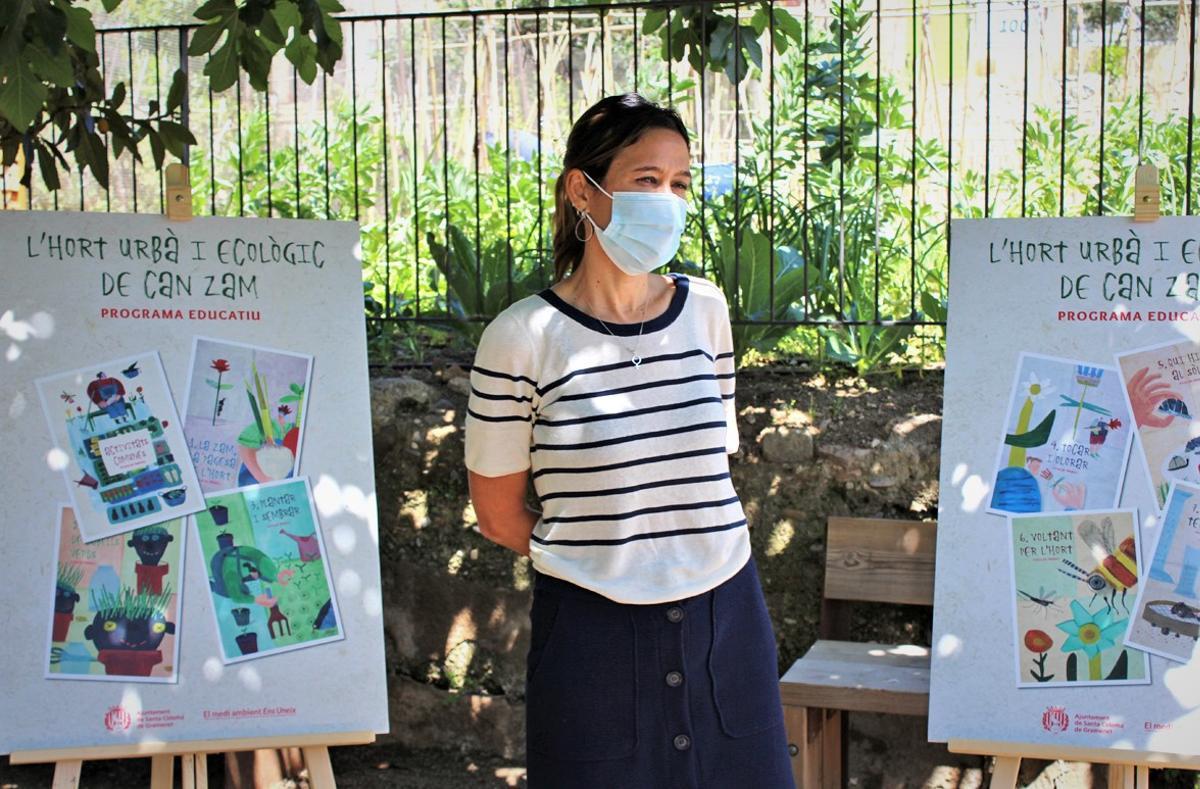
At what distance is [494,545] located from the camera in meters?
4.68

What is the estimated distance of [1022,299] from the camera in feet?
10.6

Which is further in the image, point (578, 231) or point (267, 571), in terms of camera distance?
point (267, 571)

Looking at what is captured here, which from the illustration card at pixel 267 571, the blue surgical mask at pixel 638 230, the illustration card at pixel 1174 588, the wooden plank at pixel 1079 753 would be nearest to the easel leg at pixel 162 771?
the illustration card at pixel 267 571

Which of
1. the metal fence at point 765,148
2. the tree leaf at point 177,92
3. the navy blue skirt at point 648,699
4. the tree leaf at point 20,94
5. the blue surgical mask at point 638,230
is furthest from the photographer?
the metal fence at point 765,148

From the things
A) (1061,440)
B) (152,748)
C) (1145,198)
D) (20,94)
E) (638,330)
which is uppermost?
(20,94)

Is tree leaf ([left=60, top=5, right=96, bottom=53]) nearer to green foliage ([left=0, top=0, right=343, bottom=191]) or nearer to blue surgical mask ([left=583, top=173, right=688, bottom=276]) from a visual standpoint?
green foliage ([left=0, top=0, right=343, bottom=191])

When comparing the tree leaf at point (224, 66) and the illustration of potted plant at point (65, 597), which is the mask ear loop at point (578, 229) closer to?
the tree leaf at point (224, 66)

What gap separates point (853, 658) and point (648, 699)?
68.4 inches

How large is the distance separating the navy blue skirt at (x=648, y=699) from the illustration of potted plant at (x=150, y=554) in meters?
1.23

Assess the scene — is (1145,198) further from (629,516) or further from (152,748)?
(152,748)

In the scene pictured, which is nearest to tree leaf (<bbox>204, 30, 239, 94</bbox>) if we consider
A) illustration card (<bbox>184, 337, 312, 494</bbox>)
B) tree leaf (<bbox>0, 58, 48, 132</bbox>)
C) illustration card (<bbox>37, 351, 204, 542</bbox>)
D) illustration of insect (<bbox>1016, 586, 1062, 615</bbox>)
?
tree leaf (<bbox>0, 58, 48, 132</bbox>)

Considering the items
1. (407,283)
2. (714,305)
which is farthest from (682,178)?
(407,283)

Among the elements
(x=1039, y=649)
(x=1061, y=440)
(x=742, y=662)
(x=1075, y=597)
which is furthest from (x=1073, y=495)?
(x=742, y=662)

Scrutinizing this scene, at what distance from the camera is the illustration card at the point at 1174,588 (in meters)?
3.03
